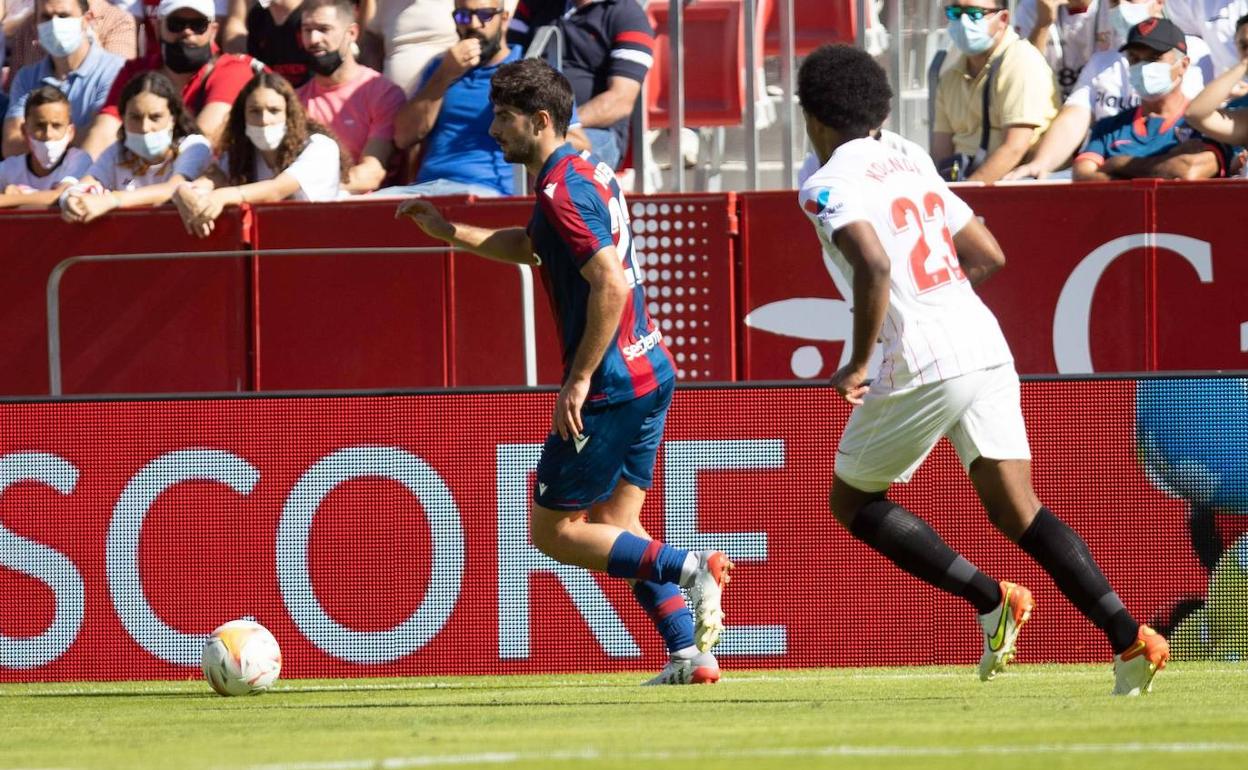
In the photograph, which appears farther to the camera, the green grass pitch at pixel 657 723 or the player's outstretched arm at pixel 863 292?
the player's outstretched arm at pixel 863 292

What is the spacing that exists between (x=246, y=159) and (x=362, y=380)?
5.27 ft

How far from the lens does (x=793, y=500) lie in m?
9.08

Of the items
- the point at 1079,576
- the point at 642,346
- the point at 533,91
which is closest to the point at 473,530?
the point at 642,346

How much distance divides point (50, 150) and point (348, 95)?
1798 mm

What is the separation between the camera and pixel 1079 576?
6766 mm

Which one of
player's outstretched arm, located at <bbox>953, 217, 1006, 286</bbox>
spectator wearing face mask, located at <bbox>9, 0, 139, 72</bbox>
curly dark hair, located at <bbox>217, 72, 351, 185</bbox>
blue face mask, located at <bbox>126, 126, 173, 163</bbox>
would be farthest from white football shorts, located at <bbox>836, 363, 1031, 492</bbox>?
spectator wearing face mask, located at <bbox>9, 0, 139, 72</bbox>

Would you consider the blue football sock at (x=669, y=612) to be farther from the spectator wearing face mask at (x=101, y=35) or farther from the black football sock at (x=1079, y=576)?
the spectator wearing face mask at (x=101, y=35)

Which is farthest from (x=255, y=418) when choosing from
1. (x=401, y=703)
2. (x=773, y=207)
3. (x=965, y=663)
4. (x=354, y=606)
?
(x=965, y=663)

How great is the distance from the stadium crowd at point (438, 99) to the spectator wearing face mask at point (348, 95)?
12mm

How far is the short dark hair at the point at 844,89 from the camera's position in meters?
6.86

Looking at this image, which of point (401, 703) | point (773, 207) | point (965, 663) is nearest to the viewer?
point (401, 703)

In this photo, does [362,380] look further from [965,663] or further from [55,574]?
[965,663]

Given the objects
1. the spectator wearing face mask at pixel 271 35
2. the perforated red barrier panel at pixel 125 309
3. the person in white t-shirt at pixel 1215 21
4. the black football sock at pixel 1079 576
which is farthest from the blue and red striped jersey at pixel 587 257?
the person in white t-shirt at pixel 1215 21

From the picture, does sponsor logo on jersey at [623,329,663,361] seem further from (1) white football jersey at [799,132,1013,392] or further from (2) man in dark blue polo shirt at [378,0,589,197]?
(2) man in dark blue polo shirt at [378,0,589,197]
